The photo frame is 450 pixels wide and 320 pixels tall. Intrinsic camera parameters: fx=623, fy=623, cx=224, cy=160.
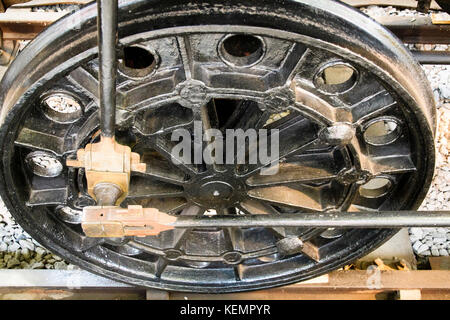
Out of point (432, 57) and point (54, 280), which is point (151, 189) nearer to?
point (54, 280)

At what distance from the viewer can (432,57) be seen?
11.9ft

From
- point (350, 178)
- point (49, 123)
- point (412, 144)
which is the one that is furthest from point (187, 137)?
point (412, 144)

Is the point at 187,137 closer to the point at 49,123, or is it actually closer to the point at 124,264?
the point at 49,123

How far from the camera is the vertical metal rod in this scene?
1869mm

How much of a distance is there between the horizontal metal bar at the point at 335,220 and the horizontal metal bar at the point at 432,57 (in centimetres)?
142

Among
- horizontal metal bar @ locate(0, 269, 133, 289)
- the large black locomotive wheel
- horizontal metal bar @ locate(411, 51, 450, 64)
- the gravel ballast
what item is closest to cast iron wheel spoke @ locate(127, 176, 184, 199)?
the large black locomotive wheel

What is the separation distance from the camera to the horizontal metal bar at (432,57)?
142 inches

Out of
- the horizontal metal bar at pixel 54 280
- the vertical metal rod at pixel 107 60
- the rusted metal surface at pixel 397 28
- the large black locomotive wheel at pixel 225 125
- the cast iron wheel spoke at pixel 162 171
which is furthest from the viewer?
the rusted metal surface at pixel 397 28

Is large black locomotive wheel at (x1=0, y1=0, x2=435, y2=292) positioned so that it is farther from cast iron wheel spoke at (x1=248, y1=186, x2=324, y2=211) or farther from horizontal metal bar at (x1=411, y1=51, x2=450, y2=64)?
horizontal metal bar at (x1=411, y1=51, x2=450, y2=64)

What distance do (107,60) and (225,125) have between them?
921mm

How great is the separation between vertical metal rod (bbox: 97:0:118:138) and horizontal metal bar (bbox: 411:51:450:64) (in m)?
2.13

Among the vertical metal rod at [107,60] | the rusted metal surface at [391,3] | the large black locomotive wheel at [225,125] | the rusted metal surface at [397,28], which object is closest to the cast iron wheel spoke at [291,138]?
the large black locomotive wheel at [225,125]

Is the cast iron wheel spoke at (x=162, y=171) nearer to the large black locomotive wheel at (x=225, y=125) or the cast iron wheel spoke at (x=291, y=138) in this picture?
the large black locomotive wheel at (x=225, y=125)

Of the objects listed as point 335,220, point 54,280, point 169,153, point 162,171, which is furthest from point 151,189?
point 54,280
